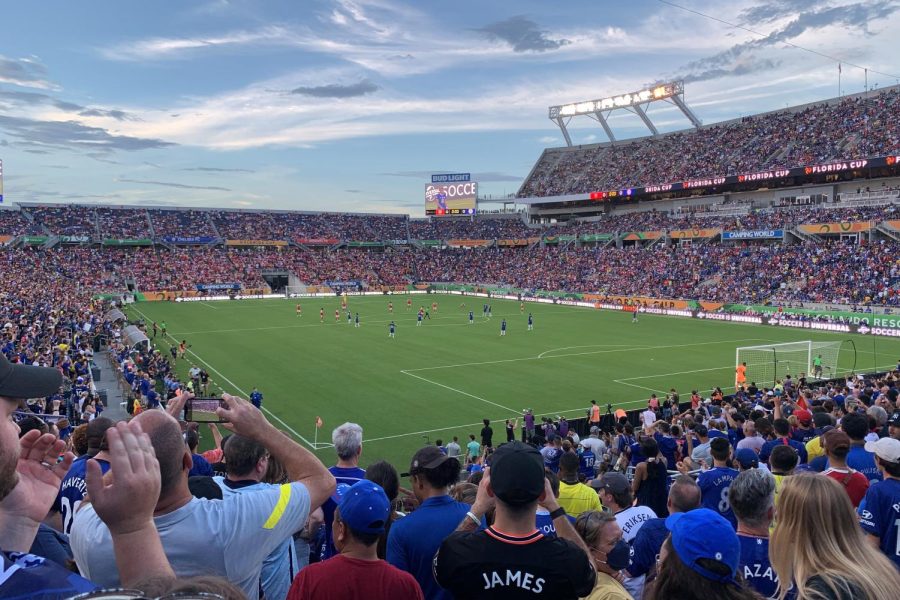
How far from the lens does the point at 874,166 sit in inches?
2330

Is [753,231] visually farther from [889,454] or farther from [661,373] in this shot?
[889,454]

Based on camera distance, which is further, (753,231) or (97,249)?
(97,249)

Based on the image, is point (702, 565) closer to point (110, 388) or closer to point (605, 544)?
point (605, 544)

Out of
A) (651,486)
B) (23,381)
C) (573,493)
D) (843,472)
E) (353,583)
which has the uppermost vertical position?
(23,381)

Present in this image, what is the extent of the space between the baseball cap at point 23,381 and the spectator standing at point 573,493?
5217 millimetres

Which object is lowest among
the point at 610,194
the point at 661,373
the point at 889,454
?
the point at 661,373

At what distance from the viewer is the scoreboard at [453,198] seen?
95.6m

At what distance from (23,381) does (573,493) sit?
5492mm

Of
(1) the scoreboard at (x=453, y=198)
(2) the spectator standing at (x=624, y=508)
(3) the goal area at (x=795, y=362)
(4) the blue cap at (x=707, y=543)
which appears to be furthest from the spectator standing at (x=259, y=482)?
(1) the scoreboard at (x=453, y=198)

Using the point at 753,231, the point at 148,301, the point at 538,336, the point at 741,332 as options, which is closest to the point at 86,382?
the point at 538,336

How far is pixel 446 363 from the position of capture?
1400 inches

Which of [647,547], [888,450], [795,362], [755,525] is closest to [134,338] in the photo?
[795,362]

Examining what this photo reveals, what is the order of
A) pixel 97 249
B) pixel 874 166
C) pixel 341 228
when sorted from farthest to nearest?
pixel 341 228 < pixel 97 249 < pixel 874 166

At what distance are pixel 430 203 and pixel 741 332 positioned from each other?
59395 millimetres
